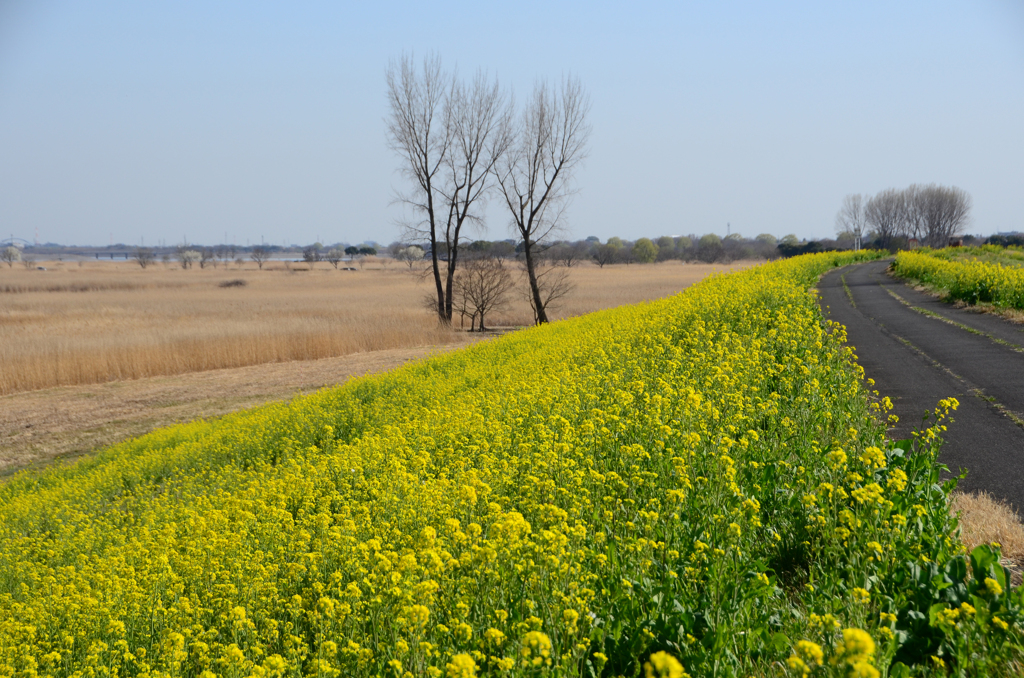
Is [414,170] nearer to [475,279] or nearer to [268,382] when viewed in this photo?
[475,279]

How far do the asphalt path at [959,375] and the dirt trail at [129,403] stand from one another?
42.0 ft

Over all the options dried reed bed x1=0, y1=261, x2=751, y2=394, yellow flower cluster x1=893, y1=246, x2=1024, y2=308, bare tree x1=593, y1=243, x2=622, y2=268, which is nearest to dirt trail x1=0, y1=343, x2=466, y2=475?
dried reed bed x1=0, y1=261, x2=751, y2=394

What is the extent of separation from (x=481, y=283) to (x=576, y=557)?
30172mm

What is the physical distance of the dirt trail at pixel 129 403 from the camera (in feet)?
46.8

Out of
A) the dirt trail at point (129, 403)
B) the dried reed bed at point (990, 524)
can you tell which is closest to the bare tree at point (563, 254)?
the dirt trail at point (129, 403)

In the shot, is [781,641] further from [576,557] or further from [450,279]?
[450,279]

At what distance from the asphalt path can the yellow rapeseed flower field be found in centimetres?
55

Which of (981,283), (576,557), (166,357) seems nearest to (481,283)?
(166,357)

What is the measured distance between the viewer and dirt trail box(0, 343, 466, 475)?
14266mm

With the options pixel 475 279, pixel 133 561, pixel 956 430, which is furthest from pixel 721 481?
pixel 475 279

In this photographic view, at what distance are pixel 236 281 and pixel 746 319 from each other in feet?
206

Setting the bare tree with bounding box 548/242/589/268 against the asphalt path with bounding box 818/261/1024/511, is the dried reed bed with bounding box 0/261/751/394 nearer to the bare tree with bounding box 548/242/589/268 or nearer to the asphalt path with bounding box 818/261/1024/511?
the bare tree with bounding box 548/242/589/268

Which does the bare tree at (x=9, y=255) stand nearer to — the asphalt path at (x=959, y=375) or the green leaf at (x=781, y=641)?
the asphalt path at (x=959, y=375)

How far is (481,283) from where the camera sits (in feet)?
109
